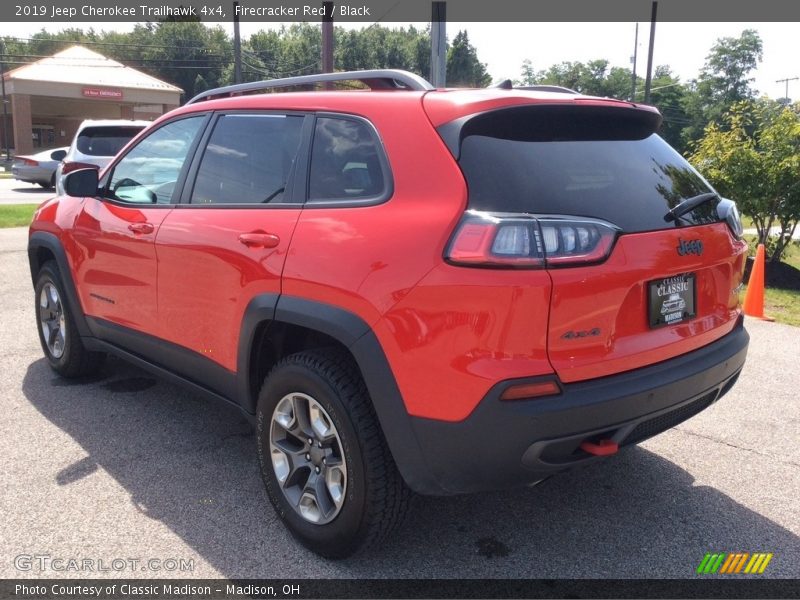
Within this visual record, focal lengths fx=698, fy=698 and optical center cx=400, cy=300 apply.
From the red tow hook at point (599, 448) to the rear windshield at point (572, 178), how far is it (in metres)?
0.76

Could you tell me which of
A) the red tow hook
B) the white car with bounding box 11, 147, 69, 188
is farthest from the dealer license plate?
the white car with bounding box 11, 147, 69, 188

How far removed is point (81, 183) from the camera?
4211 millimetres

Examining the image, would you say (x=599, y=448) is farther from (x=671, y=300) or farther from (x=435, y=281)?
(x=435, y=281)

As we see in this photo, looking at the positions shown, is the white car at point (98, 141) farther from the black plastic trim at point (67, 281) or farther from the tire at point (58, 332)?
the black plastic trim at point (67, 281)

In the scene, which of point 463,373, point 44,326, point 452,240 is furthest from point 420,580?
point 44,326

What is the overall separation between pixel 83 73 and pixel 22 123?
5.08 m

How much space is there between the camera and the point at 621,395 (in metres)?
2.40

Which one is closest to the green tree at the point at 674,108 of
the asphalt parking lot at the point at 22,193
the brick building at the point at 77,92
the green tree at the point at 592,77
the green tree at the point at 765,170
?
the green tree at the point at 592,77

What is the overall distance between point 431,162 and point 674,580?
186 centimetres

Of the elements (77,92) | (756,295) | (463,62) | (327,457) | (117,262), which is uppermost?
(463,62)

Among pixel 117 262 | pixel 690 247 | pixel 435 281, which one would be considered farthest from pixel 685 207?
pixel 117 262

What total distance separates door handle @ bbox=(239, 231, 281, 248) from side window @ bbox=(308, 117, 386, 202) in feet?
0.75

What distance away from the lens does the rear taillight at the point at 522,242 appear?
2.28 meters

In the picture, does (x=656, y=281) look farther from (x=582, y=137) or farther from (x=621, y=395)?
(x=582, y=137)
